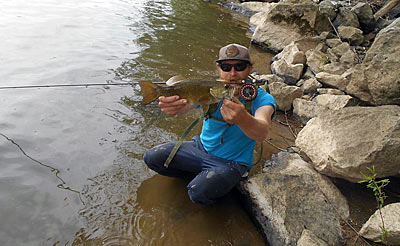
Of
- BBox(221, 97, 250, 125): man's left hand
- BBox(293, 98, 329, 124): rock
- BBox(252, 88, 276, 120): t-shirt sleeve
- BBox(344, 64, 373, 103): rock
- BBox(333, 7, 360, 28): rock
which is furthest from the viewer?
BBox(333, 7, 360, 28): rock

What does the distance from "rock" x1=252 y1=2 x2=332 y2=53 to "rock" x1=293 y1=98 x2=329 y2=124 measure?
19.3ft

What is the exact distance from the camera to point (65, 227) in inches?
108

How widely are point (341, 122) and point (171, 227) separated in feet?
8.76

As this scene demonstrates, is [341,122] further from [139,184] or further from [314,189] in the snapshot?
[139,184]

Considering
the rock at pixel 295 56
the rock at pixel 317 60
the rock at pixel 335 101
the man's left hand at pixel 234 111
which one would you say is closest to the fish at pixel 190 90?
the man's left hand at pixel 234 111

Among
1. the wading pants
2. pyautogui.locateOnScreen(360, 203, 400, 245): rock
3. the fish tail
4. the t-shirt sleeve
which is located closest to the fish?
the fish tail

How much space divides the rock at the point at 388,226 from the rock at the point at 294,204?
0.89ft

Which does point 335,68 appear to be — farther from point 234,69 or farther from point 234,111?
point 234,111

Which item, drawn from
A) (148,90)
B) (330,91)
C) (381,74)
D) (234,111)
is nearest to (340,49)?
(330,91)

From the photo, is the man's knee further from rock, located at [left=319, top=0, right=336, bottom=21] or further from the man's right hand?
rock, located at [left=319, top=0, right=336, bottom=21]

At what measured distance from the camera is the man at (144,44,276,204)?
266 centimetres

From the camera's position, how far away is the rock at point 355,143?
117 inches

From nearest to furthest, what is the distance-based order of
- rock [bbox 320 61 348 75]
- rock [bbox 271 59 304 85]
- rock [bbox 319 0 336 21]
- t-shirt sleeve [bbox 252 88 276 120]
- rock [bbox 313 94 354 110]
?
t-shirt sleeve [bbox 252 88 276 120] < rock [bbox 313 94 354 110] < rock [bbox 320 61 348 75] < rock [bbox 271 59 304 85] < rock [bbox 319 0 336 21]

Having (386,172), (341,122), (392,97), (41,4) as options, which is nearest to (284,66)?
(392,97)
